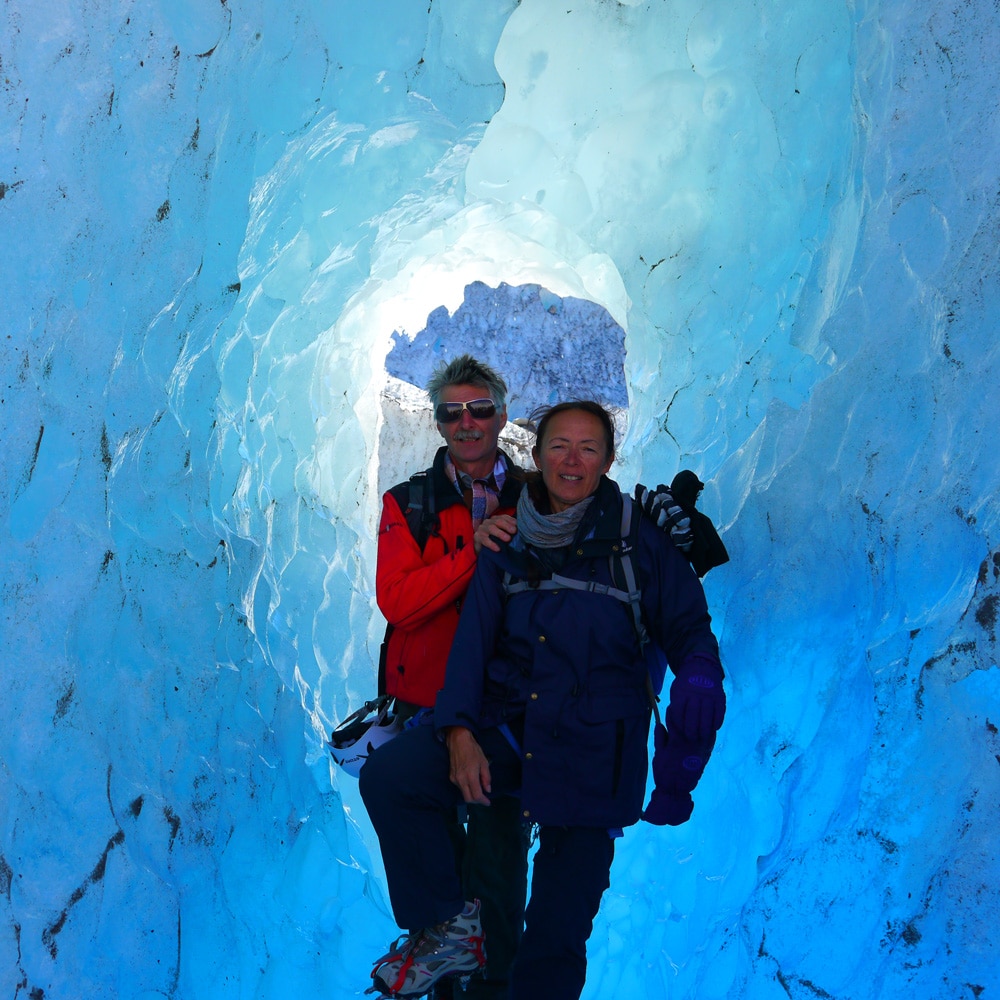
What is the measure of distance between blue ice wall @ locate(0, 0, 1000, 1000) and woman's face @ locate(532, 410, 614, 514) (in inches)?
34.6

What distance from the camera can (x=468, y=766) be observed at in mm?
2256

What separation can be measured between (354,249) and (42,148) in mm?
1352

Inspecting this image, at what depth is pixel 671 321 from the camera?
3723mm

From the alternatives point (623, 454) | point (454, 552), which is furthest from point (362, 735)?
point (623, 454)

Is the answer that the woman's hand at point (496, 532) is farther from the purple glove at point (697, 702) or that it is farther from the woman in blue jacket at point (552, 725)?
the purple glove at point (697, 702)

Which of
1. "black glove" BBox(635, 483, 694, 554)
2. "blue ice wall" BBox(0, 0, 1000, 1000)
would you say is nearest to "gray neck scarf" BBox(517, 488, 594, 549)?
"black glove" BBox(635, 483, 694, 554)

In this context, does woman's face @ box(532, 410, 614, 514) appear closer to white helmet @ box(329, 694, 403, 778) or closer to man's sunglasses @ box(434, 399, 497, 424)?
man's sunglasses @ box(434, 399, 497, 424)

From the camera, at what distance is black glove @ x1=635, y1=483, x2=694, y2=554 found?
7.60 ft

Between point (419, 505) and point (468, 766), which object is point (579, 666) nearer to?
point (468, 766)

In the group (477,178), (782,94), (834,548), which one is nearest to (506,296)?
(477,178)

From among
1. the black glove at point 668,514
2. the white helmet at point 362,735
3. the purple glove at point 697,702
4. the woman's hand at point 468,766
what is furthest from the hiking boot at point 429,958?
the black glove at point 668,514

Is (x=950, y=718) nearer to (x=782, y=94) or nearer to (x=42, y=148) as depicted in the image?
(x=782, y=94)

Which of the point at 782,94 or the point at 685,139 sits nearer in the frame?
the point at 782,94

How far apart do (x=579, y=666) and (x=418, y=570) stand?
1.57 ft
